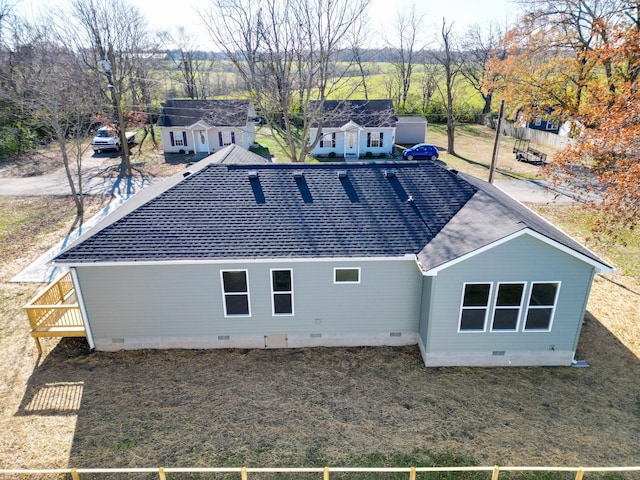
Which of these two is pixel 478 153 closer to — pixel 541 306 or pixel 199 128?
pixel 199 128


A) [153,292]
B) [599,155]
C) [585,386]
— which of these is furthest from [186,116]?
[585,386]

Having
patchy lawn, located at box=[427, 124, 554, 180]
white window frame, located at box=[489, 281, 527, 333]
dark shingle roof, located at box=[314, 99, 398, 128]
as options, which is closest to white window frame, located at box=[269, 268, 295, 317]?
white window frame, located at box=[489, 281, 527, 333]

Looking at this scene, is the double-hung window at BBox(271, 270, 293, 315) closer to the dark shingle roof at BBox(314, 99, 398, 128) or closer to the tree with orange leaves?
the tree with orange leaves

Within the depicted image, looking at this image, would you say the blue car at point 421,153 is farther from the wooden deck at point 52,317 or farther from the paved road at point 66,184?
the wooden deck at point 52,317

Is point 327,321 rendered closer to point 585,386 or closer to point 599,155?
point 585,386

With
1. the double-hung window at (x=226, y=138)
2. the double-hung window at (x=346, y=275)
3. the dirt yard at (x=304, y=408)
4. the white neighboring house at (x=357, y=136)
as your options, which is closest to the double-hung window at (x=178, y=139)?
the double-hung window at (x=226, y=138)
